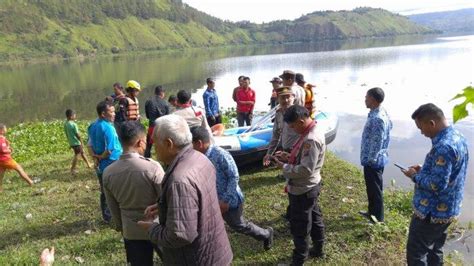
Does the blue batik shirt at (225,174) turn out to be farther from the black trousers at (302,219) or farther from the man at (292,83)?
the man at (292,83)

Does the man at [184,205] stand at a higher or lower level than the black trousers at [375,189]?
higher

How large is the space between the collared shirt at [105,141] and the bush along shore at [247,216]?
1176 mm

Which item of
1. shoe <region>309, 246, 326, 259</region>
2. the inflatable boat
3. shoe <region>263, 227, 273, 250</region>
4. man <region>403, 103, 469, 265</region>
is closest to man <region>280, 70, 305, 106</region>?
the inflatable boat

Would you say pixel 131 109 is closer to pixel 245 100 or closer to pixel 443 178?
pixel 245 100

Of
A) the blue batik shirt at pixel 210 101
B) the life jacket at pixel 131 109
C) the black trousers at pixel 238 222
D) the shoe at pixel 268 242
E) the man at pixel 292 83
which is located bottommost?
the shoe at pixel 268 242

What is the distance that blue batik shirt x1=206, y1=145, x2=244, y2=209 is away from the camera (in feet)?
13.4

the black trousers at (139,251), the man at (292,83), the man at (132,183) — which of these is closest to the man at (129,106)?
the man at (292,83)

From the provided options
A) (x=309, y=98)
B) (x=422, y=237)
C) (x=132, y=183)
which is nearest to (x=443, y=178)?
(x=422, y=237)

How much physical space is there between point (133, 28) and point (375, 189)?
495 feet

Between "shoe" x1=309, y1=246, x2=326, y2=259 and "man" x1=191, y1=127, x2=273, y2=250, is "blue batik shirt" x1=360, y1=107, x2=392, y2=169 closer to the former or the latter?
"shoe" x1=309, y1=246, x2=326, y2=259

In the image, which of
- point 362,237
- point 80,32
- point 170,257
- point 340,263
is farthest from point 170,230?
point 80,32

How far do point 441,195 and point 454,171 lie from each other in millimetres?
258

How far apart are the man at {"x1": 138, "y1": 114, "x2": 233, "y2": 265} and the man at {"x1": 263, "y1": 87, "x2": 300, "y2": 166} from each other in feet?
8.30

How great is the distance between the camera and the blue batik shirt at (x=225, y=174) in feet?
13.4
